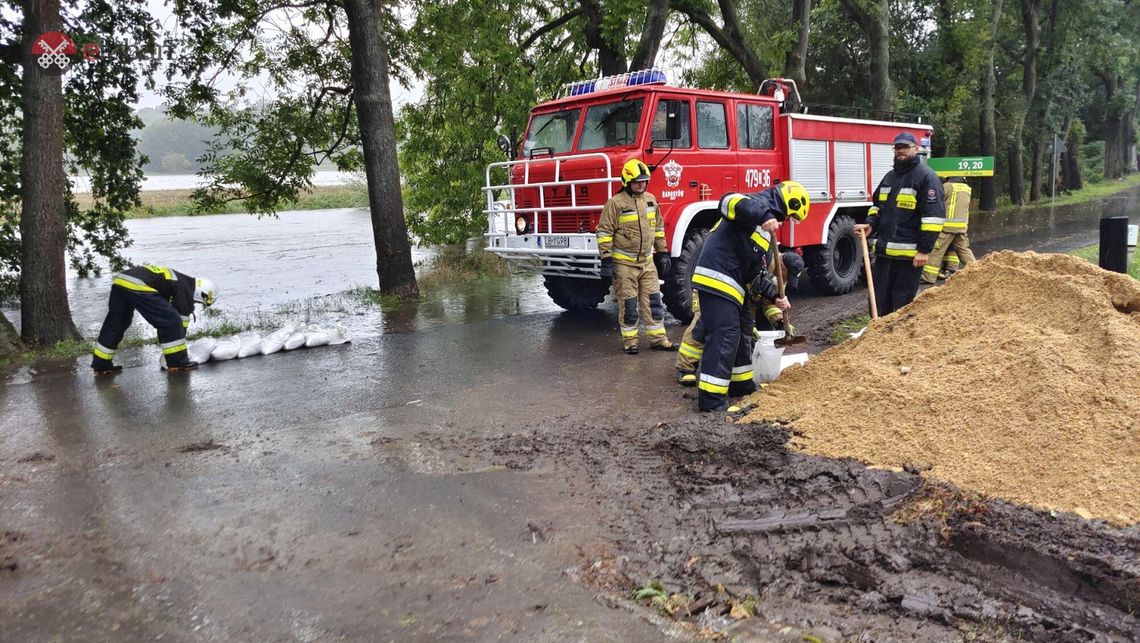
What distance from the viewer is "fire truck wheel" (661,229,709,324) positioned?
881cm

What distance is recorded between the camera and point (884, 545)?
11.6 feet

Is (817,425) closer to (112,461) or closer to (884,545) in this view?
(884,545)

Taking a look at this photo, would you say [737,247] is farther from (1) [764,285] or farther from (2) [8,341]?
(2) [8,341]

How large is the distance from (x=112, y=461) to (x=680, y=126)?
6189mm

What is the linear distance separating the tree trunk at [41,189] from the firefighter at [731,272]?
23.3 feet

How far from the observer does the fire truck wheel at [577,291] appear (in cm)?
1043

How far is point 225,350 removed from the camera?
27.1 ft

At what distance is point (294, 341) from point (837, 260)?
282 inches

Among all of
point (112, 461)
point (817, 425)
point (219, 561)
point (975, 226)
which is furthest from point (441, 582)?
point (975, 226)

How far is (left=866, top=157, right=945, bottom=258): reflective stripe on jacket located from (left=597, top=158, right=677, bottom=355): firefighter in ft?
7.01

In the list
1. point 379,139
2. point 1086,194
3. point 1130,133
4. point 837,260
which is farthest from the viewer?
point 1130,133

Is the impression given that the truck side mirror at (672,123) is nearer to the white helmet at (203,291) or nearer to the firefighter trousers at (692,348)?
the firefighter trousers at (692,348)

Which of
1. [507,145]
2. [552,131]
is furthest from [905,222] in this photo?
[507,145]

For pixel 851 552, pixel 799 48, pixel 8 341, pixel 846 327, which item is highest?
pixel 799 48
